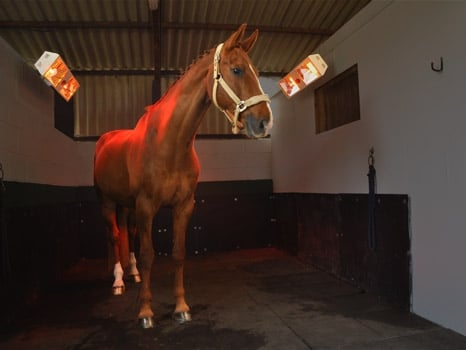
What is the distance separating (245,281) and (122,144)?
1.72 meters

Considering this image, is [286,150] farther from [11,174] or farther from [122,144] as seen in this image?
[11,174]

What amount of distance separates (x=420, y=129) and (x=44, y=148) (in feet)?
11.2

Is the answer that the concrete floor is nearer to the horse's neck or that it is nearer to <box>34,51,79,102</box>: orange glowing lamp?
the horse's neck

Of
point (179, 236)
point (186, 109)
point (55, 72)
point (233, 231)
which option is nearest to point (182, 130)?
point (186, 109)

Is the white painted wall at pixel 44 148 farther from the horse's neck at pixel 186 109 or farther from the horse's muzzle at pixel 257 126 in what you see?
the horse's muzzle at pixel 257 126

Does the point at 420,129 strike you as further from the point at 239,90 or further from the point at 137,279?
the point at 137,279

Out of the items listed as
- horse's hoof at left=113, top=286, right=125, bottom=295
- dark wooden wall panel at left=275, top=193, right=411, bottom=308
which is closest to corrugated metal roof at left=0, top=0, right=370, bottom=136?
dark wooden wall panel at left=275, top=193, right=411, bottom=308

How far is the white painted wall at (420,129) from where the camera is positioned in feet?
6.96

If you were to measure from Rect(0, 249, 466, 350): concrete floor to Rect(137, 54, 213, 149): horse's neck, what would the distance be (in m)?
1.22

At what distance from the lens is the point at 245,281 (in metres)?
3.54

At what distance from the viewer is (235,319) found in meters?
2.49

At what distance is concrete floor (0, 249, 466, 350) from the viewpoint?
2.09 m

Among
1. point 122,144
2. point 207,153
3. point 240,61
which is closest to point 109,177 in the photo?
point 122,144

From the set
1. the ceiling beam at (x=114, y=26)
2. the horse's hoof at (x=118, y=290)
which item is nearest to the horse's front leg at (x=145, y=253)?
the horse's hoof at (x=118, y=290)
